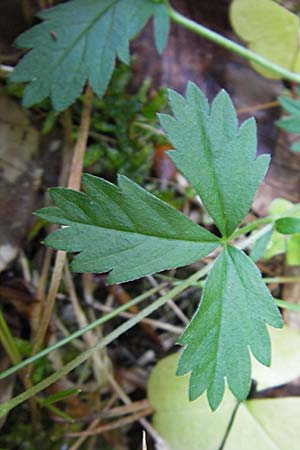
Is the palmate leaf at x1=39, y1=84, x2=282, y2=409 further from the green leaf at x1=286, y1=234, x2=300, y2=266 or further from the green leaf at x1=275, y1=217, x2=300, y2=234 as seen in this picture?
the green leaf at x1=286, y1=234, x2=300, y2=266

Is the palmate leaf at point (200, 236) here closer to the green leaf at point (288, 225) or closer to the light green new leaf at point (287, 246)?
the green leaf at point (288, 225)

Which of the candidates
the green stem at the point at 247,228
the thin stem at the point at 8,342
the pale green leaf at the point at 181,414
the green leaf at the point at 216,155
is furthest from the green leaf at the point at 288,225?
the thin stem at the point at 8,342

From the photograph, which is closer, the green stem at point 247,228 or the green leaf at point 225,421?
the green stem at point 247,228

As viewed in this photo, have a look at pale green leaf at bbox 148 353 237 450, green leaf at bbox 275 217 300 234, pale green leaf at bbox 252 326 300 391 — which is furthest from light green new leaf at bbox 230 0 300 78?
pale green leaf at bbox 148 353 237 450

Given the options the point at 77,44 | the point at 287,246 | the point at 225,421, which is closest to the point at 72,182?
the point at 77,44

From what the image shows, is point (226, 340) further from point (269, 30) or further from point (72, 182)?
point (269, 30)

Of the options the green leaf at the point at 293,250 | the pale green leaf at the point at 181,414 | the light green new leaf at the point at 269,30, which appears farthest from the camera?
the light green new leaf at the point at 269,30
